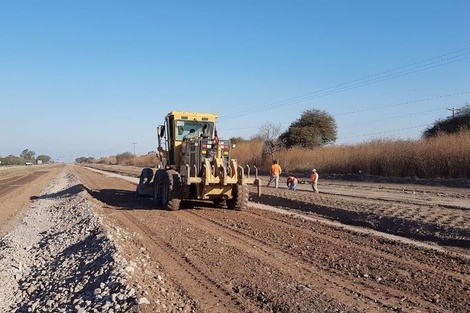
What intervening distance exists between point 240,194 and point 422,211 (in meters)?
5.49

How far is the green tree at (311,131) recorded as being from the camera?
163ft

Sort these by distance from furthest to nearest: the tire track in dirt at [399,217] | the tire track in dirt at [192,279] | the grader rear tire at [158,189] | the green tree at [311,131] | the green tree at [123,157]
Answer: the green tree at [123,157]
the green tree at [311,131]
the grader rear tire at [158,189]
the tire track in dirt at [399,217]
the tire track in dirt at [192,279]

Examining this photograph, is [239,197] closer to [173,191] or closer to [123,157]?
[173,191]

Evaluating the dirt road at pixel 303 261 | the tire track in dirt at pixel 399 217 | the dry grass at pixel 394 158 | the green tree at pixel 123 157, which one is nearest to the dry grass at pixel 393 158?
the dry grass at pixel 394 158

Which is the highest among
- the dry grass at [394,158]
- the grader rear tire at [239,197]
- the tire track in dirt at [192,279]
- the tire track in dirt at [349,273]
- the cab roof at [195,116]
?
the cab roof at [195,116]

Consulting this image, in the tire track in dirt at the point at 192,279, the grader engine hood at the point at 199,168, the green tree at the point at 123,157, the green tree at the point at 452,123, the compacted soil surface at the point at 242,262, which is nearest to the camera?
the tire track in dirt at the point at 192,279

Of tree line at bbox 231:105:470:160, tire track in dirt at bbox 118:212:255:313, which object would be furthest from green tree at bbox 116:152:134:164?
tire track in dirt at bbox 118:212:255:313

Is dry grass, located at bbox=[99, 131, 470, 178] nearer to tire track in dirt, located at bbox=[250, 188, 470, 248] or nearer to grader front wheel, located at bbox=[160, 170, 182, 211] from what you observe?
tire track in dirt, located at bbox=[250, 188, 470, 248]

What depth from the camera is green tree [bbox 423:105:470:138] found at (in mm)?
36406

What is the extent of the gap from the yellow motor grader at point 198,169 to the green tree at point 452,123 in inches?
1032

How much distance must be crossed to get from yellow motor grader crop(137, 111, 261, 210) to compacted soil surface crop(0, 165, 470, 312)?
0.86m

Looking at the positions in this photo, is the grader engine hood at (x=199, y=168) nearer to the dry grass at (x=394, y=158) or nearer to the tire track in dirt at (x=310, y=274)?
the tire track in dirt at (x=310, y=274)

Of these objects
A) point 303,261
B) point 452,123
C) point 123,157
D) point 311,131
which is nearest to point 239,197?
point 303,261

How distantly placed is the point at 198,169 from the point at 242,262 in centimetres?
703
